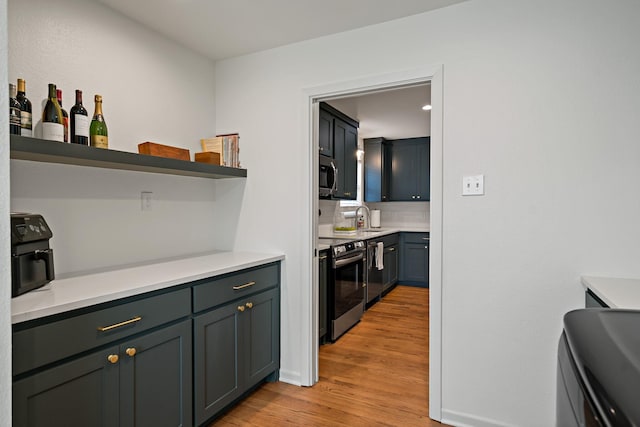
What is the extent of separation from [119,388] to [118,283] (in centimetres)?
45

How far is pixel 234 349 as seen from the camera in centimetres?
220

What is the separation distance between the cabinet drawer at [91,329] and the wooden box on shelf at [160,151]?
90cm

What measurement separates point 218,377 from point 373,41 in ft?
7.38

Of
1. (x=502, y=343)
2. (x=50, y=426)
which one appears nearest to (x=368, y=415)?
(x=502, y=343)

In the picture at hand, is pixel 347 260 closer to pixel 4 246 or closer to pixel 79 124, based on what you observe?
pixel 79 124

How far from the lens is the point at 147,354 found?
5.44ft

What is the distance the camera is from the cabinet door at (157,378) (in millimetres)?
1575

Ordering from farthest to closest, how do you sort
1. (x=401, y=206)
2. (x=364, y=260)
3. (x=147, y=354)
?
1. (x=401, y=206)
2. (x=364, y=260)
3. (x=147, y=354)

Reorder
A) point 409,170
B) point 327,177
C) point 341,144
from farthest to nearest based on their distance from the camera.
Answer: point 409,170
point 341,144
point 327,177

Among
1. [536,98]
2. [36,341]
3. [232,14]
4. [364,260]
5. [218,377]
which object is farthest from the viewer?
[364,260]

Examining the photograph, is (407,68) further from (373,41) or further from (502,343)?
(502,343)

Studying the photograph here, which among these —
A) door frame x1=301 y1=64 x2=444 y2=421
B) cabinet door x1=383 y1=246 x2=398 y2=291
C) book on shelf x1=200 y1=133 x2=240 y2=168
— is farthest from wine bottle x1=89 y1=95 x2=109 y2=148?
cabinet door x1=383 y1=246 x2=398 y2=291

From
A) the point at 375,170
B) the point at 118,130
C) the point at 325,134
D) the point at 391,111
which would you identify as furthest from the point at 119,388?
the point at 375,170

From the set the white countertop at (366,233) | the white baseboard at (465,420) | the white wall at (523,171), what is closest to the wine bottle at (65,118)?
the white wall at (523,171)
